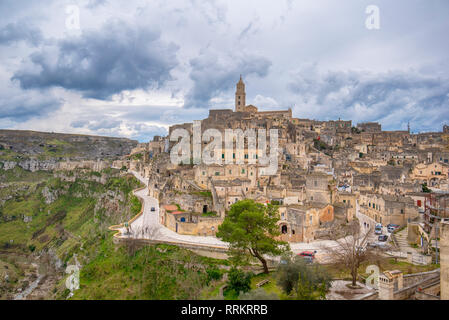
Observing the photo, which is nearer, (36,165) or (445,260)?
(445,260)

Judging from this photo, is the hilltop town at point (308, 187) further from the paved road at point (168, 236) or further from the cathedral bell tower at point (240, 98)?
the cathedral bell tower at point (240, 98)

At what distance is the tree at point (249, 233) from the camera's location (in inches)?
996

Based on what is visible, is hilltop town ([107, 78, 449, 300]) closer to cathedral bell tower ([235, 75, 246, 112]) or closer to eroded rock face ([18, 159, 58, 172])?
cathedral bell tower ([235, 75, 246, 112])

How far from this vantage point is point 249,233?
1022 inches

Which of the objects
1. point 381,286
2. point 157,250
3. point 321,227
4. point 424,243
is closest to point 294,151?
point 321,227

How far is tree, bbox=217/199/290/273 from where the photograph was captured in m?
25.3

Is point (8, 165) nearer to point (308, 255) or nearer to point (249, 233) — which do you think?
point (249, 233)

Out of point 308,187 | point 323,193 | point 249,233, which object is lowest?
point 249,233

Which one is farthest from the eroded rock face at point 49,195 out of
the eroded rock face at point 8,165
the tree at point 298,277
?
the tree at point 298,277

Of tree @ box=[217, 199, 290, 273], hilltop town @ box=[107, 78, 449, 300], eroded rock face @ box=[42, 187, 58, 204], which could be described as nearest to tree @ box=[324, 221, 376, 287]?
hilltop town @ box=[107, 78, 449, 300]

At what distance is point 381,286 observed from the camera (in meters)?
18.3

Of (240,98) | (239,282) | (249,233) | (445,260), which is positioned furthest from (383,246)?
(240,98)
